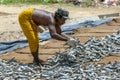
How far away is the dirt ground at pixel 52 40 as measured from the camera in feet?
27.1

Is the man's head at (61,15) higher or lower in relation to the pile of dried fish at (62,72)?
higher

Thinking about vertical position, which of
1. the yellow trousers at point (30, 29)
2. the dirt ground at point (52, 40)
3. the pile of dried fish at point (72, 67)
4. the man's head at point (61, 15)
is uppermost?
the man's head at point (61, 15)

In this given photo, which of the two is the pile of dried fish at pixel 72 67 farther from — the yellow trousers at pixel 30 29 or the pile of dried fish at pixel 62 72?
the yellow trousers at pixel 30 29

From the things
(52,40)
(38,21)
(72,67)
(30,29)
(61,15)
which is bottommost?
(52,40)

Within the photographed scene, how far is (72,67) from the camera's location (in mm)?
7219

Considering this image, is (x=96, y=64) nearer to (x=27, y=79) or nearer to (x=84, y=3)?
(x=27, y=79)

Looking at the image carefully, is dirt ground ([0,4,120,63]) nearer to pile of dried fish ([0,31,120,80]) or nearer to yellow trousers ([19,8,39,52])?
pile of dried fish ([0,31,120,80])

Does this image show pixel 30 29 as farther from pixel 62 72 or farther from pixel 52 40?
pixel 52 40

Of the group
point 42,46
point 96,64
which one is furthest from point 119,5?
point 96,64

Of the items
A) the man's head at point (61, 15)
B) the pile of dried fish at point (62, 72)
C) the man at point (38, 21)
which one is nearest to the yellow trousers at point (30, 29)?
the man at point (38, 21)

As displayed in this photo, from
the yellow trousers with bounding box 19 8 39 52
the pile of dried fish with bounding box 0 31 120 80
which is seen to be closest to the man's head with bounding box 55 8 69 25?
the pile of dried fish with bounding box 0 31 120 80

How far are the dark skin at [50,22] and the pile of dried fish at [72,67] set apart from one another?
7.9 inches

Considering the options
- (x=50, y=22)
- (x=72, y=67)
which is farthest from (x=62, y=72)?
(x=50, y=22)

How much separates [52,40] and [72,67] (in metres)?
2.48
